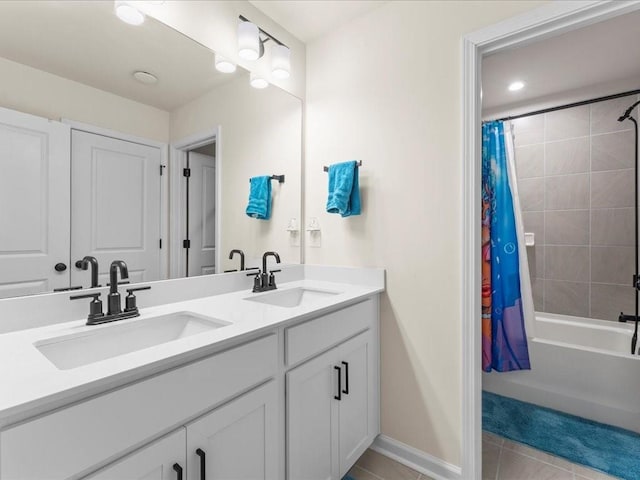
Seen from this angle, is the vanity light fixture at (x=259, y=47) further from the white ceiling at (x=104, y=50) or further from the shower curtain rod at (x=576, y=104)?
the shower curtain rod at (x=576, y=104)

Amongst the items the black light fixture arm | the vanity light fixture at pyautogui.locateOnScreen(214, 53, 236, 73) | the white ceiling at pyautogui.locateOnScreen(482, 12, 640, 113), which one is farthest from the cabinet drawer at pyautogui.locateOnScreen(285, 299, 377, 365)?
the white ceiling at pyautogui.locateOnScreen(482, 12, 640, 113)

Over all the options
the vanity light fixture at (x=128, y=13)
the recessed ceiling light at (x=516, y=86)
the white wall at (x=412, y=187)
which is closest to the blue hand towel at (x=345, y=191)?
the white wall at (x=412, y=187)

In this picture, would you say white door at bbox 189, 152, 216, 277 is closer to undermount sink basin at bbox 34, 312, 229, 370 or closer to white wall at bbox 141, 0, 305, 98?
undermount sink basin at bbox 34, 312, 229, 370

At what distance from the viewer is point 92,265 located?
114 cm

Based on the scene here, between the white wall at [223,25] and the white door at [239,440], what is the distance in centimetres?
154

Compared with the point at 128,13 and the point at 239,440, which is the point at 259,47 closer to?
the point at 128,13

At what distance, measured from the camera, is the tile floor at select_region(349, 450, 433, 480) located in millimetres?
1532

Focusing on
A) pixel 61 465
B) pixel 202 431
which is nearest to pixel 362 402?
pixel 202 431

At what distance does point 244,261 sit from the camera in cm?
176

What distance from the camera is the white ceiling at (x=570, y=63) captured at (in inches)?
73.4

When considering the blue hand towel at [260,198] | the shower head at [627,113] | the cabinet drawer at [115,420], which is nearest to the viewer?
the cabinet drawer at [115,420]

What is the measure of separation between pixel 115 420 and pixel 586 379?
8.13ft

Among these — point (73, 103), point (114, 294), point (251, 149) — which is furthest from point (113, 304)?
point (251, 149)

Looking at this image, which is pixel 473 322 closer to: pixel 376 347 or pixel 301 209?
pixel 376 347
